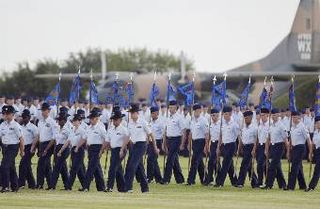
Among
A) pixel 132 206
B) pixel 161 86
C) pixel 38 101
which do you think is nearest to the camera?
pixel 132 206

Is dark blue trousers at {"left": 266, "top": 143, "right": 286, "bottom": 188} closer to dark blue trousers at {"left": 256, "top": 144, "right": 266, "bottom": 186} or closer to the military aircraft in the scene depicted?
dark blue trousers at {"left": 256, "top": 144, "right": 266, "bottom": 186}

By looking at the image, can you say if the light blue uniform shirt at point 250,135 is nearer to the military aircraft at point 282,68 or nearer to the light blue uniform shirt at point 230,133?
the light blue uniform shirt at point 230,133

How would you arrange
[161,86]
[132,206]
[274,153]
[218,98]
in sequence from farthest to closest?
[161,86] < [218,98] < [274,153] < [132,206]

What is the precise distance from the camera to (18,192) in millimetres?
27641

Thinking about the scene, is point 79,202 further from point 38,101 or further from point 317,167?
point 38,101

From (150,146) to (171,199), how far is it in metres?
6.76

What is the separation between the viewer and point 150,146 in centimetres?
3198

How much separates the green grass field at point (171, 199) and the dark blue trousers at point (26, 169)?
651 mm

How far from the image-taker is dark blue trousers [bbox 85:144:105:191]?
28.0 m

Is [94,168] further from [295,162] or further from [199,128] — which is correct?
[295,162]

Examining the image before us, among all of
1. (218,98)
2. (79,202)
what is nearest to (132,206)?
(79,202)

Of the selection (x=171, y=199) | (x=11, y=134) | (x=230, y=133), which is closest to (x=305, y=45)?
(x=230, y=133)

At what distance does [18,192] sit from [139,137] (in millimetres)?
2990

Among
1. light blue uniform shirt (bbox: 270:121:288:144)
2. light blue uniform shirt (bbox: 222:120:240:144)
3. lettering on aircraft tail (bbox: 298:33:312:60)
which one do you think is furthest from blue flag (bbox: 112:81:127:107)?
lettering on aircraft tail (bbox: 298:33:312:60)
